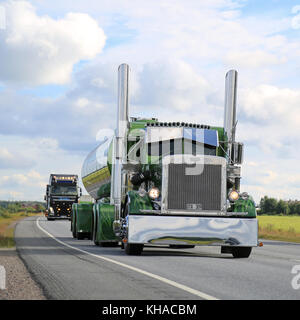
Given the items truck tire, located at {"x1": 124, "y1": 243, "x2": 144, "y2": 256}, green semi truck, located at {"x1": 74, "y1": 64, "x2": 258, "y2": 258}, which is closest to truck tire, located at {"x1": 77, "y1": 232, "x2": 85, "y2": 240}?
green semi truck, located at {"x1": 74, "y1": 64, "x2": 258, "y2": 258}

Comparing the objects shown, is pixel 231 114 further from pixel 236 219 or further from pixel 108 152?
pixel 108 152

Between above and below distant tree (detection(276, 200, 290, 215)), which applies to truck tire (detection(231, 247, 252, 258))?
below

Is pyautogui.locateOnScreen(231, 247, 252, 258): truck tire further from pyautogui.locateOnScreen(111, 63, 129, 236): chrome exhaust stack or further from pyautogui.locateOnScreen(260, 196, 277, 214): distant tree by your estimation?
pyautogui.locateOnScreen(260, 196, 277, 214): distant tree

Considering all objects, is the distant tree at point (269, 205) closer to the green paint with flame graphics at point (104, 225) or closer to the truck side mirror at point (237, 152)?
the green paint with flame graphics at point (104, 225)

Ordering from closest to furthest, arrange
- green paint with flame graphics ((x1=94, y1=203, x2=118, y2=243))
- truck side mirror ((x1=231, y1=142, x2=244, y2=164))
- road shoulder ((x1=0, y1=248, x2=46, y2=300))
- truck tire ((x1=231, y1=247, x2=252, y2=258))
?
road shoulder ((x1=0, y1=248, x2=46, y2=300)) → truck tire ((x1=231, y1=247, x2=252, y2=258)) → truck side mirror ((x1=231, y1=142, x2=244, y2=164)) → green paint with flame graphics ((x1=94, y1=203, x2=118, y2=243))

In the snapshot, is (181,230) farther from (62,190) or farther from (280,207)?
(280,207)

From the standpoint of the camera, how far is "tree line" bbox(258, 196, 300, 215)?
417ft

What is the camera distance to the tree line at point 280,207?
12703 centimetres

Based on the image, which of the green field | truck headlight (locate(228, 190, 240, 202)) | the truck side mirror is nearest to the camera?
truck headlight (locate(228, 190, 240, 202))

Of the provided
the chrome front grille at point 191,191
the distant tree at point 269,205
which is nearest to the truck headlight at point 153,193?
the chrome front grille at point 191,191

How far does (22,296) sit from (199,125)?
9.78 m

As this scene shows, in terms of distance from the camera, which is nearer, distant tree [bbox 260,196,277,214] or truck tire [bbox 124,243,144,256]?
truck tire [bbox 124,243,144,256]

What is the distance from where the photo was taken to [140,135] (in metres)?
17.1

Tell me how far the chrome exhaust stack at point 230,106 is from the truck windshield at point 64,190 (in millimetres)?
36953
